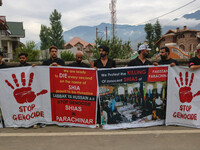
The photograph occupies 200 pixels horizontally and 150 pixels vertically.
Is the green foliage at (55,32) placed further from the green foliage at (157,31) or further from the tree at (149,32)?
the green foliage at (157,31)

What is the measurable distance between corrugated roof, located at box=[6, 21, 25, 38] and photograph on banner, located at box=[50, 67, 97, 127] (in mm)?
45590

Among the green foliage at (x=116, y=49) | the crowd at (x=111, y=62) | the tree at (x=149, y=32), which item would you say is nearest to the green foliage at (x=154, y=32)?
the tree at (x=149, y=32)

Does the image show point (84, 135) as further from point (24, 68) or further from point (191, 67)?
point (191, 67)

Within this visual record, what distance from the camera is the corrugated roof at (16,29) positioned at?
149ft

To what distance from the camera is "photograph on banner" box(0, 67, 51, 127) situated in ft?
13.5

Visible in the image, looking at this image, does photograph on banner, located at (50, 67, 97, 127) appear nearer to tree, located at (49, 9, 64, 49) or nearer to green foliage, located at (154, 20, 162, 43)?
tree, located at (49, 9, 64, 49)

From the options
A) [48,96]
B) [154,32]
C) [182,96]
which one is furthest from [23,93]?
[154,32]

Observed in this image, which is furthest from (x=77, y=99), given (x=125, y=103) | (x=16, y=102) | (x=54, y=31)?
(x=54, y=31)

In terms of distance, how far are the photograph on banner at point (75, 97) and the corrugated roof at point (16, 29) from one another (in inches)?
1795

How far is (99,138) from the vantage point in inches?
136

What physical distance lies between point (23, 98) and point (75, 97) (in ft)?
3.74

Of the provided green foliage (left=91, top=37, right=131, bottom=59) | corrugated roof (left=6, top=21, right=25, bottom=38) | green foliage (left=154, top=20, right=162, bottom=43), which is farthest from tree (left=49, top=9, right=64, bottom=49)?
green foliage (left=91, top=37, right=131, bottom=59)

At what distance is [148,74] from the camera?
13.8 feet

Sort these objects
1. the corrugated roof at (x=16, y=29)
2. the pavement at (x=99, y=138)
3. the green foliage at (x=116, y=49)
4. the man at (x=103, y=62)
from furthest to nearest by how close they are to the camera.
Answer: the corrugated roof at (x=16, y=29) → the green foliage at (x=116, y=49) → the man at (x=103, y=62) → the pavement at (x=99, y=138)
